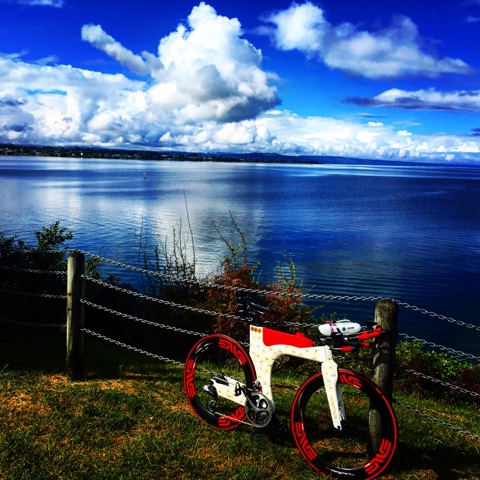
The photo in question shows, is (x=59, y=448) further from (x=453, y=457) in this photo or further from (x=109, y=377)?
(x=453, y=457)

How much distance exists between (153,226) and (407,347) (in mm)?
27761

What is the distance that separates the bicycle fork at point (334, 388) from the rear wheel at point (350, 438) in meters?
0.07

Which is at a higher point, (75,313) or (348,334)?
(348,334)

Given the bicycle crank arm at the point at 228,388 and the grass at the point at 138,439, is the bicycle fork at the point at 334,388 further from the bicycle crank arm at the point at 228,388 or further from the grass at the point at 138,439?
the bicycle crank arm at the point at 228,388

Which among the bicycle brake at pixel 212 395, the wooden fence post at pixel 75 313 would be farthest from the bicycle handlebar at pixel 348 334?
the wooden fence post at pixel 75 313

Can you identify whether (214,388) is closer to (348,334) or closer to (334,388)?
(334,388)

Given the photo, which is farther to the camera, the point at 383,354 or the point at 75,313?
the point at 75,313

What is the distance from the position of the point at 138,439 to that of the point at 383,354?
2.81 metres

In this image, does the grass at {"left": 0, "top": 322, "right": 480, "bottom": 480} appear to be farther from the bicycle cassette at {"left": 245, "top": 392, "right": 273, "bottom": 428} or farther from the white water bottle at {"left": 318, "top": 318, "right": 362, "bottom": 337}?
the white water bottle at {"left": 318, "top": 318, "right": 362, "bottom": 337}

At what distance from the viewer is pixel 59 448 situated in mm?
4957

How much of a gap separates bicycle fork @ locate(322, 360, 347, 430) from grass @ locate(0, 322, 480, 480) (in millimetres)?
636

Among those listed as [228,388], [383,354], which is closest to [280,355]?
[228,388]

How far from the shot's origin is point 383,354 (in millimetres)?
4855

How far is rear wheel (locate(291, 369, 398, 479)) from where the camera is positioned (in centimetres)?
463
